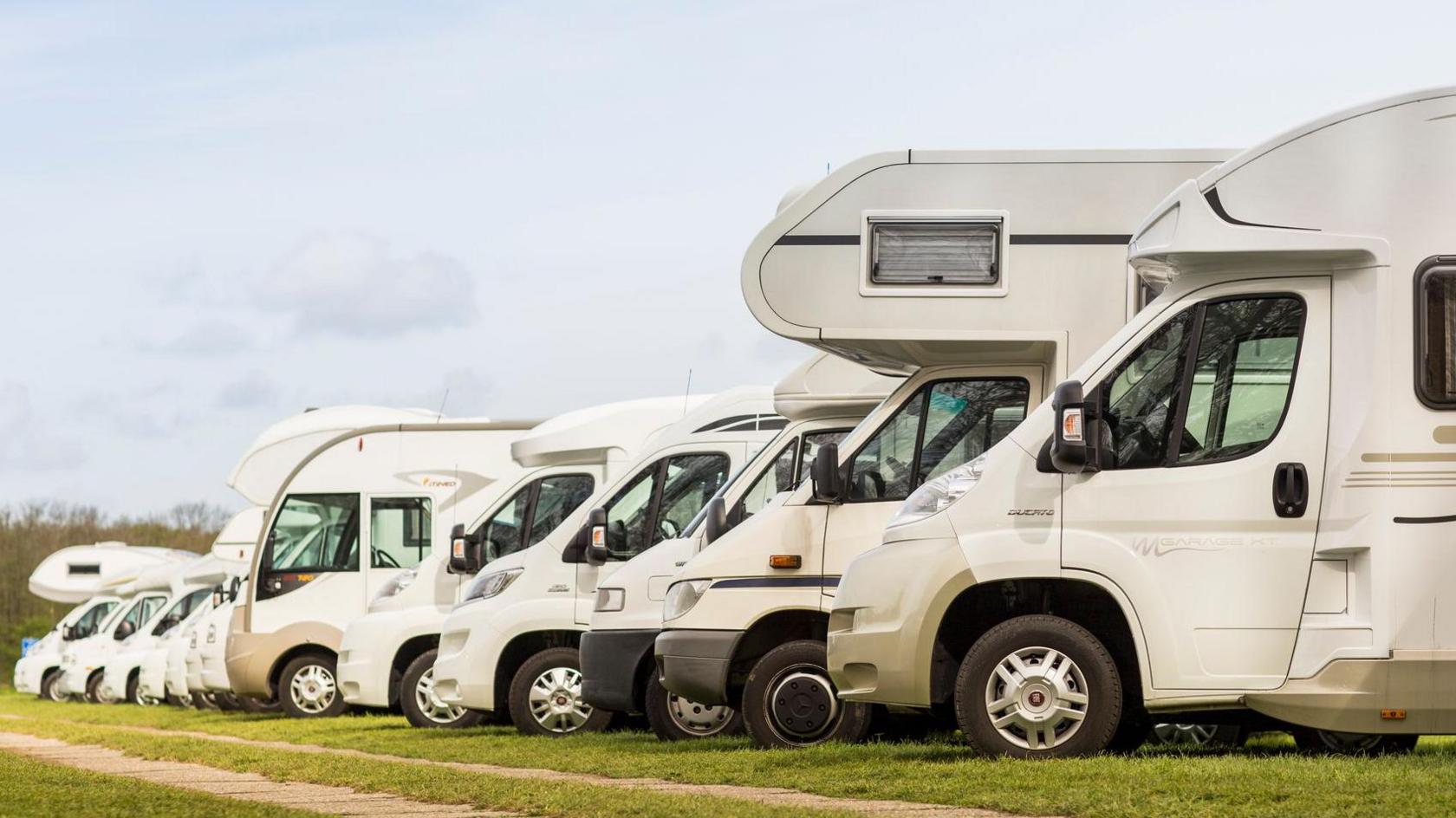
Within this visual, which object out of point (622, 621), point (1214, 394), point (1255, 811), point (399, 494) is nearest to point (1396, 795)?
point (1255, 811)

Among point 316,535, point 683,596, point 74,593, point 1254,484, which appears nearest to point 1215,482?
point 1254,484

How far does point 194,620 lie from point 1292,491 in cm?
1965

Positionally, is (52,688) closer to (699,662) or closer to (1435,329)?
(699,662)

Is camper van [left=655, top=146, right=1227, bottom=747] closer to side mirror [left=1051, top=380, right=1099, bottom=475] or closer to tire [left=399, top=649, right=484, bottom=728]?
side mirror [left=1051, top=380, right=1099, bottom=475]

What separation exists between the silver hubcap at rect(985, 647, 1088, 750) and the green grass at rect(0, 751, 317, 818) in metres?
3.23

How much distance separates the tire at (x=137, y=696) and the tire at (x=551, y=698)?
51.0ft

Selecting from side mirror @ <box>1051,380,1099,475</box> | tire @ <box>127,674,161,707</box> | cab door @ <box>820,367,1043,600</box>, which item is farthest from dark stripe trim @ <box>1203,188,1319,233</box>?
tire @ <box>127,674,161,707</box>

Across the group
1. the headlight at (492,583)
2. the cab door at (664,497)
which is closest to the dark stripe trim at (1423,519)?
the cab door at (664,497)

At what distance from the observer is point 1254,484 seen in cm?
955

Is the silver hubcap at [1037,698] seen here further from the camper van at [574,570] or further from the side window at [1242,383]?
the camper van at [574,570]

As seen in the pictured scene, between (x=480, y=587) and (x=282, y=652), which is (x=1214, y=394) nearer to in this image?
(x=480, y=587)

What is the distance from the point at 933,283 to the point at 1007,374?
0.72 metres

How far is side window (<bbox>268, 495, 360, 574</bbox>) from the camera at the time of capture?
21281 millimetres

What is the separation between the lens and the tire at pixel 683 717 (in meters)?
13.5
